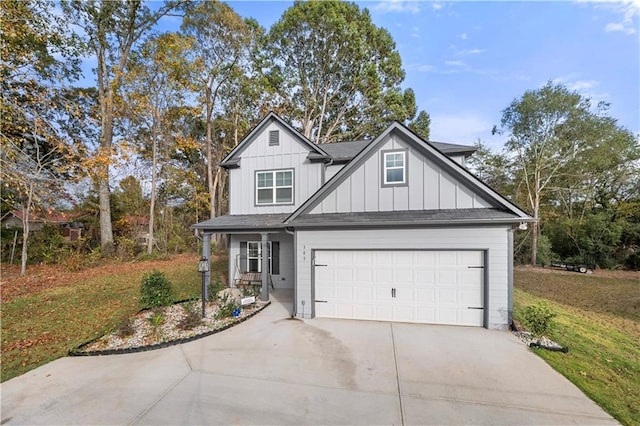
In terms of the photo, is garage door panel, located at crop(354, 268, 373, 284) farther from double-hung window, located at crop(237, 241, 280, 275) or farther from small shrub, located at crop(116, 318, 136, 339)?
small shrub, located at crop(116, 318, 136, 339)

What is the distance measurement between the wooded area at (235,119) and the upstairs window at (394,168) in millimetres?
15769

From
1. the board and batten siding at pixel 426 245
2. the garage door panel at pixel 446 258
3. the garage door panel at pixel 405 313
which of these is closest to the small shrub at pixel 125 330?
the board and batten siding at pixel 426 245

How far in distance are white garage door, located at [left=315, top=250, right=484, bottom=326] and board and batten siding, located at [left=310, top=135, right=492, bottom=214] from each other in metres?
1.31

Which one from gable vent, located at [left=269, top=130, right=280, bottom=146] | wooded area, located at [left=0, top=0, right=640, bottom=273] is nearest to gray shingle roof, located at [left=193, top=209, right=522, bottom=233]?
gable vent, located at [left=269, top=130, right=280, bottom=146]

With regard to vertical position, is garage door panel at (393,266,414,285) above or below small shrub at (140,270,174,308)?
above

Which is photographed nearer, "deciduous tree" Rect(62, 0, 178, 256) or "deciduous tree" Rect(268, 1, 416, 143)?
"deciduous tree" Rect(62, 0, 178, 256)

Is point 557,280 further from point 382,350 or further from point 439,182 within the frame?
point 382,350

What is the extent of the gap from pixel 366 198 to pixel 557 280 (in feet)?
48.0

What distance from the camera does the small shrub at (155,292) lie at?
8.30 meters

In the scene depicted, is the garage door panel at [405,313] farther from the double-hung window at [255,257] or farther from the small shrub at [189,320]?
the double-hung window at [255,257]

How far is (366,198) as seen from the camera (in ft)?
27.3

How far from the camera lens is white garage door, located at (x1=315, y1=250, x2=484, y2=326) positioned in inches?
289

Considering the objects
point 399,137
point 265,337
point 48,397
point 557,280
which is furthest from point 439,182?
point 557,280

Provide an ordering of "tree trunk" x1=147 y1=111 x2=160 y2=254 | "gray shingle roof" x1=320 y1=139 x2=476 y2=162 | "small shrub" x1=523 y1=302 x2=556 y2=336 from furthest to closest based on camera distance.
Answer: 1. "tree trunk" x1=147 y1=111 x2=160 y2=254
2. "gray shingle roof" x1=320 y1=139 x2=476 y2=162
3. "small shrub" x1=523 y1=302 x2=556 y2=336
